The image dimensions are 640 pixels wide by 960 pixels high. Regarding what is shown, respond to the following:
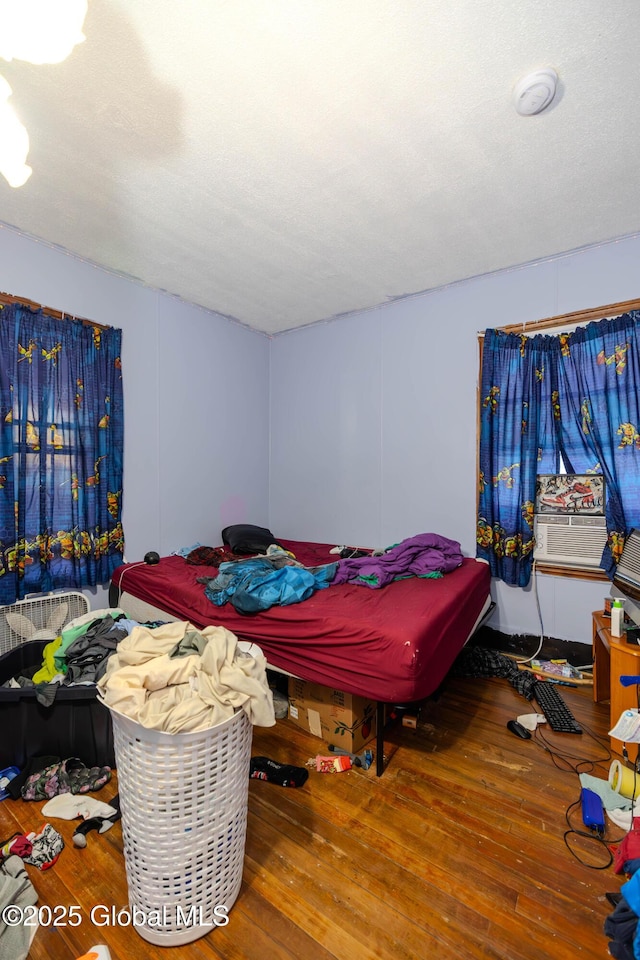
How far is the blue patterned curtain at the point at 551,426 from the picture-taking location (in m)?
2.70

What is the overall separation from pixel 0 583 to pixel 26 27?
101 inches

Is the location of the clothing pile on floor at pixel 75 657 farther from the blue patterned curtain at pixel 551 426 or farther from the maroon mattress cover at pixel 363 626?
the blue patterned curtain at pixel 551 426

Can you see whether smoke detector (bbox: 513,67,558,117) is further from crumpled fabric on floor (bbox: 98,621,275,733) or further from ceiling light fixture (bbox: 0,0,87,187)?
crumpled fabric on floor (bbox: 98,621,275,733)

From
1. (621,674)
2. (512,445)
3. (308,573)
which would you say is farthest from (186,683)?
(512,445)

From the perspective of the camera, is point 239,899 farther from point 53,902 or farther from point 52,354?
point 52,354

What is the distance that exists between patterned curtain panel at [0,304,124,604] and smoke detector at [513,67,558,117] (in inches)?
107

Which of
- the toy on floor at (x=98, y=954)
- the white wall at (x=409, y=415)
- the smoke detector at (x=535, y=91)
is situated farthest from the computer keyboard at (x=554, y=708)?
the smoke detector at (x=535, y=91)

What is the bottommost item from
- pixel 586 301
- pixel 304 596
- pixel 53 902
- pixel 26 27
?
pixel 53 902

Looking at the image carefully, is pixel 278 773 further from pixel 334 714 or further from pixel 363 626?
pixel 363 626

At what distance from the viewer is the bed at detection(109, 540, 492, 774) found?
181cm

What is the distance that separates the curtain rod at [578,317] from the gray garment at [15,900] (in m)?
3.76

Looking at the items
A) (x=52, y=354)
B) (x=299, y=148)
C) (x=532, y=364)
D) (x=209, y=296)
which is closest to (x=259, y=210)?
(x=299, y=148)

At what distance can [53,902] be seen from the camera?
1.36 m

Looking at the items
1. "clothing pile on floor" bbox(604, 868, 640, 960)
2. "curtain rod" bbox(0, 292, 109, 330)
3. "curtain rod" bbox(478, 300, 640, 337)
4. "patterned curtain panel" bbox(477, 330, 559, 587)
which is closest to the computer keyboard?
"patterned curtain panel" bbox(477, 330, 559, 587)
